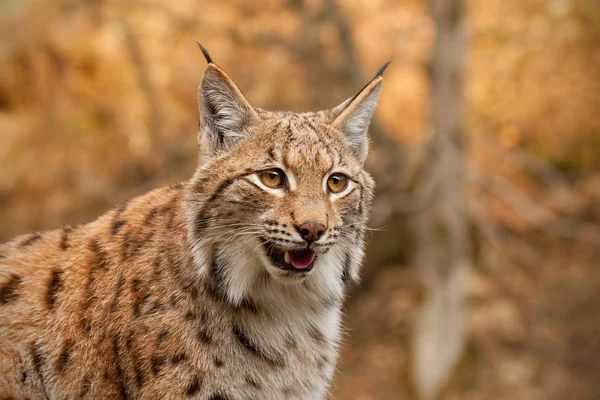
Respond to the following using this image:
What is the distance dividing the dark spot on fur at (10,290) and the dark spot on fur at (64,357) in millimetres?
456

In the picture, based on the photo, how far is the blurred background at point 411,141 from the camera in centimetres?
1326

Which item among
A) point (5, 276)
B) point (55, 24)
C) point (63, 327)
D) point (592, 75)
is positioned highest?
point (55, 24)

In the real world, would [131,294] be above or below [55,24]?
below

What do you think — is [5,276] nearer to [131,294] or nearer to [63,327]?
[63,327]

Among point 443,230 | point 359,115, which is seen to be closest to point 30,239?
point 359,115

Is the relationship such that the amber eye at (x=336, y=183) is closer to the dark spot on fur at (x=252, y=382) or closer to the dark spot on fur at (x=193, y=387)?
the dark spot on fur at (x=252, y=382)

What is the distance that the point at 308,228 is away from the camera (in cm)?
424

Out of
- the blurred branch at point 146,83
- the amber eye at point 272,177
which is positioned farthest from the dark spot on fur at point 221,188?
the blurred branch at point 146,83

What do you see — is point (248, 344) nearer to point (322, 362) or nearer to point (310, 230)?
point (322, 362)

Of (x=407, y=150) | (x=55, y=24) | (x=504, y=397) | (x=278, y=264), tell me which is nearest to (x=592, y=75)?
(x=407, y=150)

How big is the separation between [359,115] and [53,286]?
2.24 m

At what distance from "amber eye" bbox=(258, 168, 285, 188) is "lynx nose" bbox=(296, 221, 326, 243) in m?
0.41

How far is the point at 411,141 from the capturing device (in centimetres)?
1567

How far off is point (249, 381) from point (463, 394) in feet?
31.7
